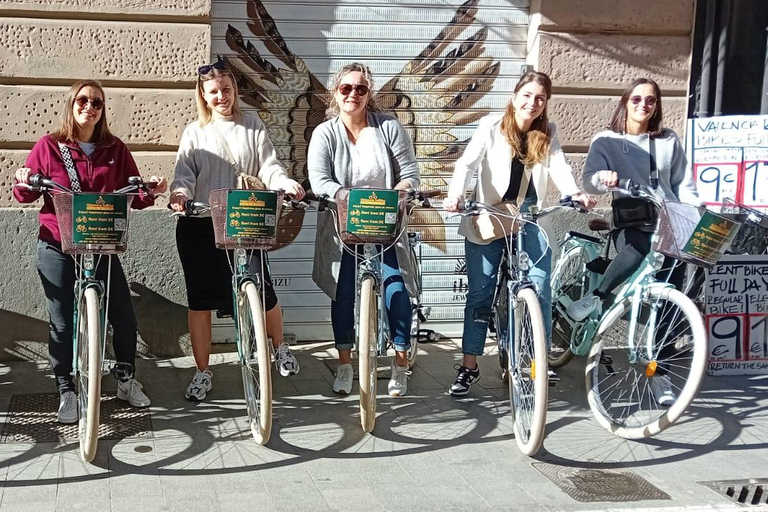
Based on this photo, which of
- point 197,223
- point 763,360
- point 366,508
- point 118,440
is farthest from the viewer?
point 763,360

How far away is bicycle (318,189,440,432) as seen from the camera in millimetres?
4516

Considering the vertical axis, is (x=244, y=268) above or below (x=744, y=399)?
above

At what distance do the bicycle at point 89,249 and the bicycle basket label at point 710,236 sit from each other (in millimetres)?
2837

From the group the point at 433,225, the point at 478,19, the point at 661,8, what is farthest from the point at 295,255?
the point at 661,8

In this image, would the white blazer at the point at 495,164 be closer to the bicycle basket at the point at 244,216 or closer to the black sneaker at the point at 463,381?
the black sneaker at the point at 463,381

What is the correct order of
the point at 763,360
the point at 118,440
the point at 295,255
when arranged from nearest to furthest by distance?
1. the point at 118,440
2. the point at 763,360
3. the point at 295,255

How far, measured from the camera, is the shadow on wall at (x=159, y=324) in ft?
20.7

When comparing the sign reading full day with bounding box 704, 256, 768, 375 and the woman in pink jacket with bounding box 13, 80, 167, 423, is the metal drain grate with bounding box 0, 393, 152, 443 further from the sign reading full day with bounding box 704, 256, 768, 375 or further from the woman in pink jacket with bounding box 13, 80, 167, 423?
the sign reading full day with bounding box 704, 256, 768, 375

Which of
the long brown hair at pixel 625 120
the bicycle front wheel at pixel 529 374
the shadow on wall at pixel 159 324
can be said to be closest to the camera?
the bicycle front wheel at pixel 529 374

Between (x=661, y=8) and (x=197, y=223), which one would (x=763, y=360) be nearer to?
(x=661, y=8)

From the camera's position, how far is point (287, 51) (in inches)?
262

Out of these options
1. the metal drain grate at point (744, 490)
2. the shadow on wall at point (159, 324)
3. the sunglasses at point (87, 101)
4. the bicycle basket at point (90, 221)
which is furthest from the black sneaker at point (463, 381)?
the sunglasses at point (87, 101)

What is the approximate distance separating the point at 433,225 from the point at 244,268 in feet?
8.64

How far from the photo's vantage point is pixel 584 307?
5.61 meters
